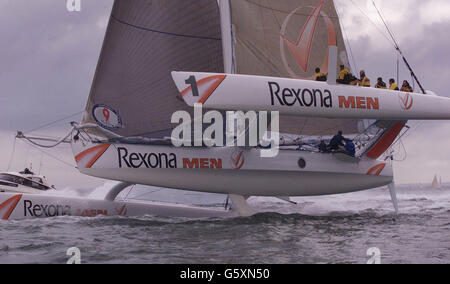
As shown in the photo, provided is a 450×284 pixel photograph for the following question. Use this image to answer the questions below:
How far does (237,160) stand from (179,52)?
2177 millimetres

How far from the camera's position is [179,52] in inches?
374

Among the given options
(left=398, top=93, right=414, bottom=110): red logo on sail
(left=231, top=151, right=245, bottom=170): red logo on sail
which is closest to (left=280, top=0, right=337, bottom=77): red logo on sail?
(left=398, top=93, right=414, bottom=110): red logo on sail

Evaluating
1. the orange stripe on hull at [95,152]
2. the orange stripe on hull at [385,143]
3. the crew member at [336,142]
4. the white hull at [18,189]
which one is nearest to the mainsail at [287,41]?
the orange stripe on hull at [385,143]

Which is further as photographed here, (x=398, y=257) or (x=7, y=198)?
(x=7, y=198)

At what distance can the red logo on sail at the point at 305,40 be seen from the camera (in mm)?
10969

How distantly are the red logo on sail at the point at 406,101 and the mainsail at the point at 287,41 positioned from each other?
211 centimetres

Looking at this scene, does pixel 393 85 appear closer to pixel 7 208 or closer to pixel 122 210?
pixel 122 210

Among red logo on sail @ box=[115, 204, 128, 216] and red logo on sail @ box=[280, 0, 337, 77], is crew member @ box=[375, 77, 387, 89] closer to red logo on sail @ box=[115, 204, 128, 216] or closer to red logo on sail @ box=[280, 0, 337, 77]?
red logo on sail @ box=[280, 0, 337, 77]

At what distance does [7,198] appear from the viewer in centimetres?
923

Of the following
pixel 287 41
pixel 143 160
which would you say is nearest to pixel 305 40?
pixel 287 41

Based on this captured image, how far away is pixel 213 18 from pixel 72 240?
5.45 meters
